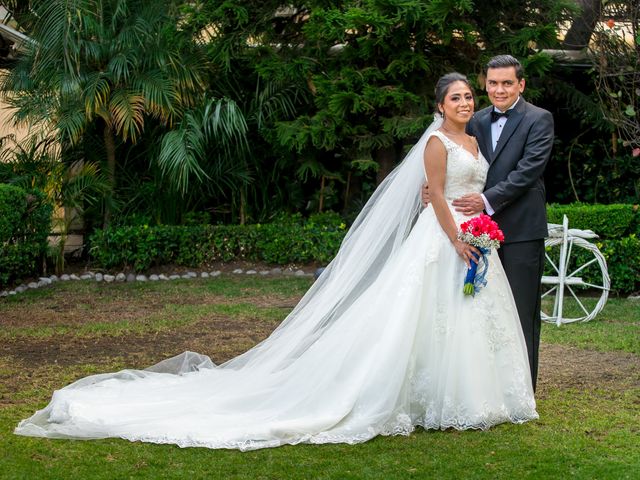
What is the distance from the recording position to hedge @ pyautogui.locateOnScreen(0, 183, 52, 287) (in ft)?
36.4

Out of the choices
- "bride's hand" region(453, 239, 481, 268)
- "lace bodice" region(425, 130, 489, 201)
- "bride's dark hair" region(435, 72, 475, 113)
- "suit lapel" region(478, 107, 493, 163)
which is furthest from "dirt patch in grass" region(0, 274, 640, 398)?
"bride's dark hair" region(435, 72, 475, 113)

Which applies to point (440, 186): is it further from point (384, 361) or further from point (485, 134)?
point (384, 361)

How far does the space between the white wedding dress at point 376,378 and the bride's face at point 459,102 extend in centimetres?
18

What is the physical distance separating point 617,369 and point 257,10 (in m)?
7.47

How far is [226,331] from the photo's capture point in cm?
898

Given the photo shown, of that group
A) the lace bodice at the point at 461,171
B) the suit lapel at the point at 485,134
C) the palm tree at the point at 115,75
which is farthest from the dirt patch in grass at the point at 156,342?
the palm tree at the point at 115,75

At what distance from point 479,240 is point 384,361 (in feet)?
2.96

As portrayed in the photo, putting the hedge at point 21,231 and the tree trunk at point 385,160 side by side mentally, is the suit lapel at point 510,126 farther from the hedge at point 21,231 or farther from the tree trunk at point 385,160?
the tree trunk at point 385,160

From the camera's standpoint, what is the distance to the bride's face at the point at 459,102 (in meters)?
5.85

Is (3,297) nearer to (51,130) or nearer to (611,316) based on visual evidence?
(51,130)

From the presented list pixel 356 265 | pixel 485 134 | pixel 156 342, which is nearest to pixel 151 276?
pixel 156 342

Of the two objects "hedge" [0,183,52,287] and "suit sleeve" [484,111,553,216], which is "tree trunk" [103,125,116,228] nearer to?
"hedge" [0,183,52,287]

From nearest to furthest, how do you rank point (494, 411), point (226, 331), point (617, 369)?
point (494, 411)
point (617, 369)
point (226, 331)

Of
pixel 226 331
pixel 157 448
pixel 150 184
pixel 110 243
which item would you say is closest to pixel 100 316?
pixel 226 331
